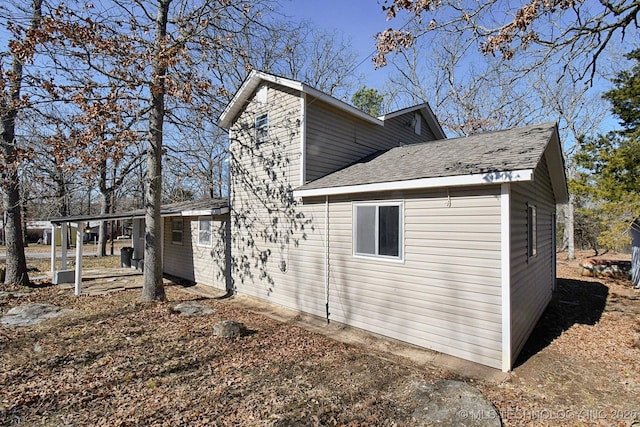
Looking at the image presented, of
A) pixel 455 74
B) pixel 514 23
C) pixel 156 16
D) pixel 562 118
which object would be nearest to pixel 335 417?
pixel 514 23

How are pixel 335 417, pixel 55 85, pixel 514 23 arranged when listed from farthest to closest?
pixel 55 85
pixel 514 23
pixel 335 417

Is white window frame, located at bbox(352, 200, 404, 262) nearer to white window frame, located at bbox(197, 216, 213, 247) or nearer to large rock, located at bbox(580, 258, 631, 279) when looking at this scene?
white window frame, located at bbox(197, 216, 213, 247)

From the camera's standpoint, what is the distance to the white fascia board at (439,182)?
4.64 metres

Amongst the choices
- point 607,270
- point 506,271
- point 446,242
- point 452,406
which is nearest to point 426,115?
point 446,242

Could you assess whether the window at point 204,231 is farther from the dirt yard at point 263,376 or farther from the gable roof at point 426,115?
the gable roof at point 426,115

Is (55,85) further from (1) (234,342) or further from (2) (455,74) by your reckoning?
(2) (455,74)

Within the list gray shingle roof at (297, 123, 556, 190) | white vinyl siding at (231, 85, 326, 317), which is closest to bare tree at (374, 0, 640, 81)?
gray shingle roof at (297, 123, 556, 190)

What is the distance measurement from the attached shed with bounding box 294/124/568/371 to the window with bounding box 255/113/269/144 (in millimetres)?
2597

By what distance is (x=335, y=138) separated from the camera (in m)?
9.05

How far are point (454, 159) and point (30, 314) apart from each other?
10051mm

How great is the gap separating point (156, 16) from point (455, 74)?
19120mm

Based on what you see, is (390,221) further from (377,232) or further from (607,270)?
Answer: (607,270)

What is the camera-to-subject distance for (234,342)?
5977 mm

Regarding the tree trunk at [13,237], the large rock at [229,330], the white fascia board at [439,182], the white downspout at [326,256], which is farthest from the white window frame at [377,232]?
the tree trunk at [13,237]
